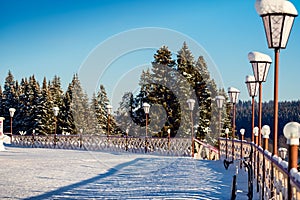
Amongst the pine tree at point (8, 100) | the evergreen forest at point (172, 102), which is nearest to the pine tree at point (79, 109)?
the evergreen forest at point (172, 102)

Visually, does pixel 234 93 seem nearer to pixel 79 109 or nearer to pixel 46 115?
pixel 79 109

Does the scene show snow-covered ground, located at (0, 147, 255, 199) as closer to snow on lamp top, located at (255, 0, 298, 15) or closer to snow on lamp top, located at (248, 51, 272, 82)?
snow on lamp top, located at (248, 51, 272, 82)

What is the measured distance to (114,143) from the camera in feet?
63.2

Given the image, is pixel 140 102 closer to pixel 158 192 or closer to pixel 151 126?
pixel 151 126

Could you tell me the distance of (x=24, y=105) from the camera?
3216 centimetres

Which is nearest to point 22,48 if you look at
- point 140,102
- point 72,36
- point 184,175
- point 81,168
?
point 140,102

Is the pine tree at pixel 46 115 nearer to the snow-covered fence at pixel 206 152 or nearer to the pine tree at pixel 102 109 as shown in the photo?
the pine tree at pixel 102 109

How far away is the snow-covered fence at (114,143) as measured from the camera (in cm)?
1716

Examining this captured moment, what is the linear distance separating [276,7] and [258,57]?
223cm

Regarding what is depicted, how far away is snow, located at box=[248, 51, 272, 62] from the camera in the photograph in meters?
6.53

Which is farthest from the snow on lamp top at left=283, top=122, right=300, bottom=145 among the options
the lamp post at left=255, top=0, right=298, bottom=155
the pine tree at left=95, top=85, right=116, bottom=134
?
the pine tree at left=95, top=85, right=116, bottom=134

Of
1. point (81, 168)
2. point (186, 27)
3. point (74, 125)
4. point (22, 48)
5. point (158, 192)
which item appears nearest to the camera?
point (158, 192)

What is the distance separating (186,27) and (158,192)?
9.51 m

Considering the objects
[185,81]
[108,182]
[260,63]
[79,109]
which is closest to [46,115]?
[79,109]
